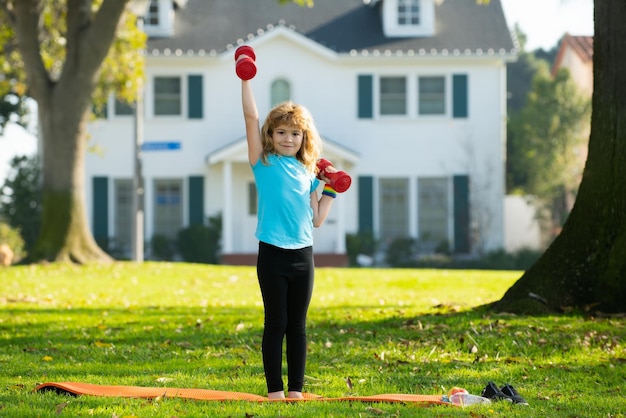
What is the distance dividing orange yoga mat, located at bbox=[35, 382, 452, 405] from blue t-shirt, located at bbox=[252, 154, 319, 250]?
0.84m

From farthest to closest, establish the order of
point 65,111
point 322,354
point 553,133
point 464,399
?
point 553,133 < point 65,111 < point 322,354 < point 464,399

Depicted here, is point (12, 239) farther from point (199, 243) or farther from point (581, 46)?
point (581, 46)

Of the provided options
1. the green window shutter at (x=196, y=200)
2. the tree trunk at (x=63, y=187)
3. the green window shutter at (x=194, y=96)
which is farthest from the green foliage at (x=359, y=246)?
the tree trunk at (x=63, y=187)

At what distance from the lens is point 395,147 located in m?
26.5

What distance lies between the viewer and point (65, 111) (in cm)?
1753

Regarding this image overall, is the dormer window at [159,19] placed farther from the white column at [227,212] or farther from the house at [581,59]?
the house at [581,59]

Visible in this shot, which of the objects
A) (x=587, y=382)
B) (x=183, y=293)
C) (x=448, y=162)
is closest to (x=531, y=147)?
(x=448, y=162)

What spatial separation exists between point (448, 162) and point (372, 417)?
862 inches

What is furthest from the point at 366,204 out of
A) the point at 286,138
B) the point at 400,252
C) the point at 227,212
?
the point at 286,138

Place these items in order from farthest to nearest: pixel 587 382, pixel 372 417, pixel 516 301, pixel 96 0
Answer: pixel 96 0
pixel 516 301
pixel 587 382
pixel 372 417

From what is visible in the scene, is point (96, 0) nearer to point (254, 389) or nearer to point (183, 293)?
point (183, 293)

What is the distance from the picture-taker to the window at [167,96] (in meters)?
26.4

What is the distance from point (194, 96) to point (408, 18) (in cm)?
609

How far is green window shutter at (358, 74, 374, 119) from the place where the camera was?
86.3ft
